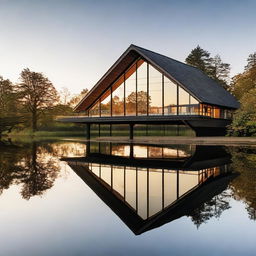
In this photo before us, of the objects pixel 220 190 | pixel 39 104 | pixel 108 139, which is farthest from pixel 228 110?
pixel 39 104

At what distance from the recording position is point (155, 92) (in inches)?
1013

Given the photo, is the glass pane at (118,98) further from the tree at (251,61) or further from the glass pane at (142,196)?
the tree at (251,61)

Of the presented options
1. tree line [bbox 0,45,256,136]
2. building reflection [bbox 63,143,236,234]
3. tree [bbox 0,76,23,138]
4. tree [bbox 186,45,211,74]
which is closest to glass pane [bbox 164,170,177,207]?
building reflection [bbox 63,143,236,234]

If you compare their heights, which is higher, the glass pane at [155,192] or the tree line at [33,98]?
the tree line at [33,98]

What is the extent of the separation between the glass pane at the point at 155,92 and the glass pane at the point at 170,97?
1.95ft

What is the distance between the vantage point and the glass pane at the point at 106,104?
28.0 meters

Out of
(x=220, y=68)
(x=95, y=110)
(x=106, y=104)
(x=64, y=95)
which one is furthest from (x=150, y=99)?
(x=64, y=95)

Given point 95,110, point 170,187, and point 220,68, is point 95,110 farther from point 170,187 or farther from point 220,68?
point 220,68

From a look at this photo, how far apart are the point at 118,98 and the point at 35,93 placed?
24860 millimetres

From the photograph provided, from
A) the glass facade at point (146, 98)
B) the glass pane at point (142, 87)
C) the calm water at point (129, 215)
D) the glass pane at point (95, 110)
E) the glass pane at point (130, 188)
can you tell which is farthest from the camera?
the glass pane at point (95, 110)

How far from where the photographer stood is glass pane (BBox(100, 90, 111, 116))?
1100 inches

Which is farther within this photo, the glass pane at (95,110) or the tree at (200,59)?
the tree at (200,59)

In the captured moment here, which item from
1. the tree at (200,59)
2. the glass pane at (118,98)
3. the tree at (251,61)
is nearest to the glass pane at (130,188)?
the glass pane at (118,98)

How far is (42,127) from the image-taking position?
51188 millimetres
